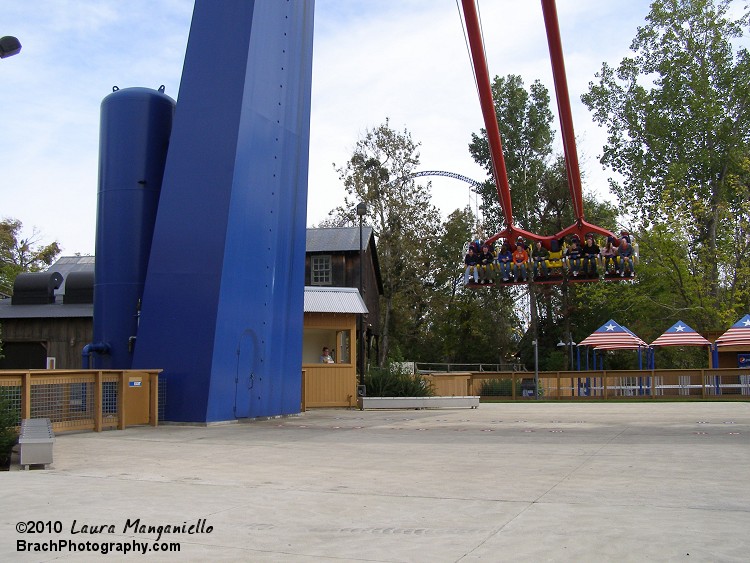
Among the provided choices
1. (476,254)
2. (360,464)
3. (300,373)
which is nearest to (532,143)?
(476,254)

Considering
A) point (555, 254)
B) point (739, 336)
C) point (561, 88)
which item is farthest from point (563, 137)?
point (739, 336)

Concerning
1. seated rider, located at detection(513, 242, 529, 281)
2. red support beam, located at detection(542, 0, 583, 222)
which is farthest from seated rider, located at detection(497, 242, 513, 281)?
red support beam, located at detection(542, 0, 583, 222)

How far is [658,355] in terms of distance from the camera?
5653 centimetres

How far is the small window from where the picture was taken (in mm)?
41812

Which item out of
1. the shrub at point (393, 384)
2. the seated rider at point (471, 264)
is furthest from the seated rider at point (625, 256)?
the shrub at point (393, 384)

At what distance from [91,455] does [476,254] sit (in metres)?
18.1

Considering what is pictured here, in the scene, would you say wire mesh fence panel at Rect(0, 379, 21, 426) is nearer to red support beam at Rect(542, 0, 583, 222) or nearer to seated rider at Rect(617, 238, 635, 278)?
red support beam at Rect(542, 0, 583, 222)

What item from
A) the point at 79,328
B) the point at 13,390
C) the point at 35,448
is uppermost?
the point at 79,328

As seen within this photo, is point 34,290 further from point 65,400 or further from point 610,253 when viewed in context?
point 610,253

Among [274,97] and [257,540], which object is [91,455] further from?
[274,97]

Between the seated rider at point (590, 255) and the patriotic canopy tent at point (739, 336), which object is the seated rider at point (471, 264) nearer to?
the seated rider at point (590, 255)

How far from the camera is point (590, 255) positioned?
2733 cm

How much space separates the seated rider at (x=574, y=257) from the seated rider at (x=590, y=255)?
0.53 ft

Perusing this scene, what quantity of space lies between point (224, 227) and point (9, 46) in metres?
8.22
